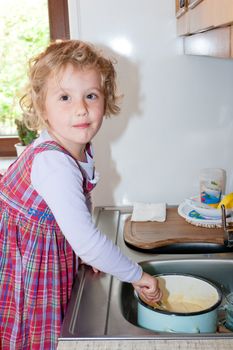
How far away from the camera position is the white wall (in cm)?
135

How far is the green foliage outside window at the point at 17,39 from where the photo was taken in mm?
1763

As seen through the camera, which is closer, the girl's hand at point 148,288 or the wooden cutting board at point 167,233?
the girl's hand at point 148,288

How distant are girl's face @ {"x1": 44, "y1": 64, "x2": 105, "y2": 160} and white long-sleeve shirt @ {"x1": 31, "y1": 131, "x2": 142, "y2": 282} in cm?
7

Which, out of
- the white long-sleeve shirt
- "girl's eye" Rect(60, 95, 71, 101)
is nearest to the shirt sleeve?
the white long-sleeve shirt

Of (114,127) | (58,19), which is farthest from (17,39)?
(114,127)

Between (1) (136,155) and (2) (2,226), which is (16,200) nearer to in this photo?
(2) (2,226)

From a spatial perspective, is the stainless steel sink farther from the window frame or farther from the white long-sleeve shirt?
the window frame

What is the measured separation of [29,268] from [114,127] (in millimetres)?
568

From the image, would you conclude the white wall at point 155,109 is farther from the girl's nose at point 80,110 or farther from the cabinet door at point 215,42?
the girl's nose at point 80,110

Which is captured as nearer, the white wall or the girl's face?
the girl's face

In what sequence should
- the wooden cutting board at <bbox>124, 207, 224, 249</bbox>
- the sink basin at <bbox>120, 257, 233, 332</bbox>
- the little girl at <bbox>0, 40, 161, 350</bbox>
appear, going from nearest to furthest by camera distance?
1. the little girl at <bbox>0, 40, 161, 350</bbox>
2. the sink basin at <bbox>120, 257, 233, 332</bbox>
3. the wooden cutting board at <bbox>124, 207, 224, 249</bbox>

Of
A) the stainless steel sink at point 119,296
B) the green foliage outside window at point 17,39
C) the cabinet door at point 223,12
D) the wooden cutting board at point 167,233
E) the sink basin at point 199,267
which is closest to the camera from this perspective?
the cabinet door at point 223,12

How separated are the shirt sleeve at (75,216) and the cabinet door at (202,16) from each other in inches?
13.8

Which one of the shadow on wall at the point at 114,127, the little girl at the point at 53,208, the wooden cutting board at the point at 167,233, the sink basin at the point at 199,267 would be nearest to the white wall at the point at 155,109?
the shadow on wall at the point at 114,127
